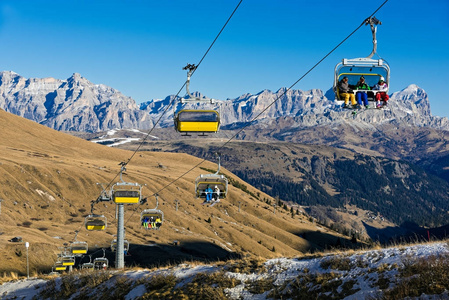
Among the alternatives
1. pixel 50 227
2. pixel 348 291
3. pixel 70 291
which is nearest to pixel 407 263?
pixel 348 291

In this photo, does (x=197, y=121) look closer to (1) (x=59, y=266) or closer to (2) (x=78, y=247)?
(2) (x=78, y=247)

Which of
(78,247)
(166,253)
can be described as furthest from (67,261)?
(166,253)

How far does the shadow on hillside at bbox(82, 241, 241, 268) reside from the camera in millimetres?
104256

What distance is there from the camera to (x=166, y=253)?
113m

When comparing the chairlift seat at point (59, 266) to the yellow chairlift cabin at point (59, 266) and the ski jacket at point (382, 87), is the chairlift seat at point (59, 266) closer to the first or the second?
the yellow chairlift cabin at point (59, 266)

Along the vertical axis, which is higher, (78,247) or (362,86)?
(362,86)

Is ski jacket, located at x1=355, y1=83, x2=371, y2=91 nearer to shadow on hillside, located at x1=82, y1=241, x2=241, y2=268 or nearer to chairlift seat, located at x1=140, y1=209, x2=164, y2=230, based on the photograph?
chairlift seat, located at x1=140, y1=209, x2=164, y2=230

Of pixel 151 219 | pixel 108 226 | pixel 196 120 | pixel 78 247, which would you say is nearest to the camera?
pixel 196 120

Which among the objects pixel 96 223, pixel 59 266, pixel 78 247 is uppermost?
pixel 96 223

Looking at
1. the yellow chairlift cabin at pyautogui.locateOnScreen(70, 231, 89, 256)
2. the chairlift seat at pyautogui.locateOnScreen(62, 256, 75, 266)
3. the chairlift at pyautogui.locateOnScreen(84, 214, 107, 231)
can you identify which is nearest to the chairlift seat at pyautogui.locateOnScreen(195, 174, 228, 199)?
the chairlift at pyautogui.locateOnScreen(84, 214, 107, 231)

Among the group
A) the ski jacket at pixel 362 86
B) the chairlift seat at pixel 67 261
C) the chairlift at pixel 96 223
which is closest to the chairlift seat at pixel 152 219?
the chairlift at pixel 96 223

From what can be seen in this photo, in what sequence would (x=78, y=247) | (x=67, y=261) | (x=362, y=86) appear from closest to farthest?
(x=362, y=86) → (x=78, y=247) → (x=67, y=261)

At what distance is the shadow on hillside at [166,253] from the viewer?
342ft

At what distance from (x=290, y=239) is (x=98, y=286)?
6567 inches
